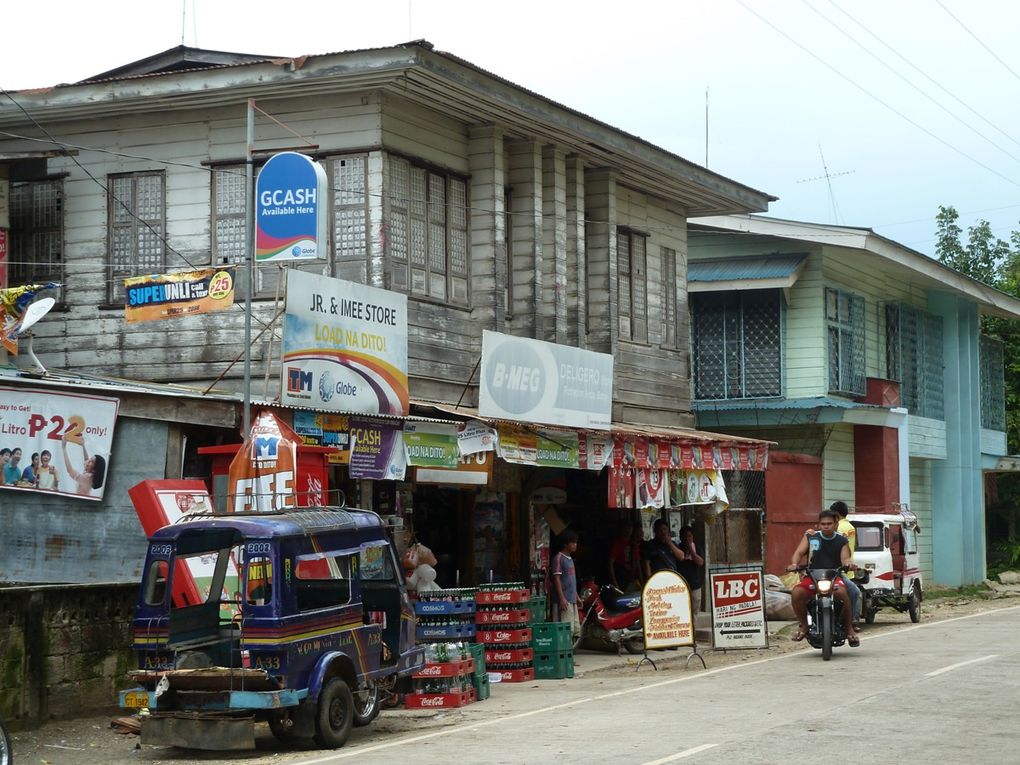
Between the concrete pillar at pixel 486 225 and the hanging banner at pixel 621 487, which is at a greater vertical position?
the concrete pillar at pixel 486 225

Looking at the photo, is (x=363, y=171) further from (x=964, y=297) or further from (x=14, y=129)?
(x=964, y=297)

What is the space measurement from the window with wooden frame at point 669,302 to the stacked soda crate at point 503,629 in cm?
897

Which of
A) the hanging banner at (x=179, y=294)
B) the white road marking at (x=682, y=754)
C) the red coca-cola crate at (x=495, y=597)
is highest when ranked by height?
the hanging banner at (x=179, y=294)

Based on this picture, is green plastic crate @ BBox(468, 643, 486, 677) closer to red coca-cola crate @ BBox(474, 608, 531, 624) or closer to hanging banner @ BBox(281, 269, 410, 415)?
red coca-cola crate @ BBox(474, 608, 531, 624)

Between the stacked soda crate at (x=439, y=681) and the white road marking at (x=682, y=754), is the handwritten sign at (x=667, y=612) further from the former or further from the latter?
the white road marking at (x=682, y=754)

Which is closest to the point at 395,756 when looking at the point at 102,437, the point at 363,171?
the point at 102,437

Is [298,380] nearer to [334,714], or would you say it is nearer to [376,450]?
[376,450]

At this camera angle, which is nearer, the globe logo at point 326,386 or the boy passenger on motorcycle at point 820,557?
the globe logo at point 326,386

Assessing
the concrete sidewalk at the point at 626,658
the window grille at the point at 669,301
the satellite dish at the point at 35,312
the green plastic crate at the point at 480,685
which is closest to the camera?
the green plastic crate at the point at 480,685

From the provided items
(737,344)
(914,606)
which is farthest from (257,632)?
(737,344)

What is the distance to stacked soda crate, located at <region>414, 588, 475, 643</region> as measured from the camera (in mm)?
16391

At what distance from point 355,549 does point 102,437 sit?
3.83 meters

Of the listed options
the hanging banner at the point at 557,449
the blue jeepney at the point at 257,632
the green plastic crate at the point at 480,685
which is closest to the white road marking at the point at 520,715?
the blue jeepney at the point at 257,632

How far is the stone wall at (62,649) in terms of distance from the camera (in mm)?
12609
